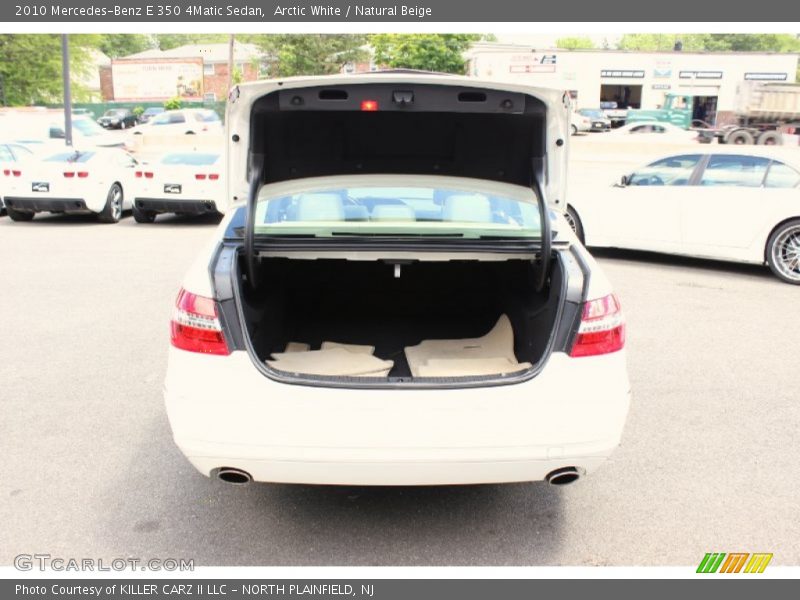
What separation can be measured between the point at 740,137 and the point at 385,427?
31.5m

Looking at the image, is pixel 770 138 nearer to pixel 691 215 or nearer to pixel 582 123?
pixel 582 123

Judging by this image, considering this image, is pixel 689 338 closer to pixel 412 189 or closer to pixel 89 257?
pixel 412 189

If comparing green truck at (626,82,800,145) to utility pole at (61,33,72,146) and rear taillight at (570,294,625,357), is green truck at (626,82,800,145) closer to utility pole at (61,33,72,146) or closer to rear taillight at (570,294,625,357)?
utility pole at (61,33,72,146)

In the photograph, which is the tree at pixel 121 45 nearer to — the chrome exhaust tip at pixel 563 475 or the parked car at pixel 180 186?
the parked car at pixel 180 186

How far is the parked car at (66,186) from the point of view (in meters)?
13.0

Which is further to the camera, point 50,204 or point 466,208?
point 50,204

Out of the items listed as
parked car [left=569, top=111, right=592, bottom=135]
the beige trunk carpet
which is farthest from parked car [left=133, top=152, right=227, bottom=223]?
parked car [left=569, top=111, right=592, bottom=135]

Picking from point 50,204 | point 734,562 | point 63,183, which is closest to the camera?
point 734,562

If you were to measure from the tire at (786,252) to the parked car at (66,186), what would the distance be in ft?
36.3

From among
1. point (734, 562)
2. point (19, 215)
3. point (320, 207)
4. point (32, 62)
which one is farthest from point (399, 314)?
point (32, 62)

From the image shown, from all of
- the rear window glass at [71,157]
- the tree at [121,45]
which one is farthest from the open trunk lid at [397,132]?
the tree at [121,45]

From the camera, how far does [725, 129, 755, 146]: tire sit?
97.1ft

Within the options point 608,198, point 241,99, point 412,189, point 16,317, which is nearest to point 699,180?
point 608,198

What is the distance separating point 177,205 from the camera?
42.5 feet
